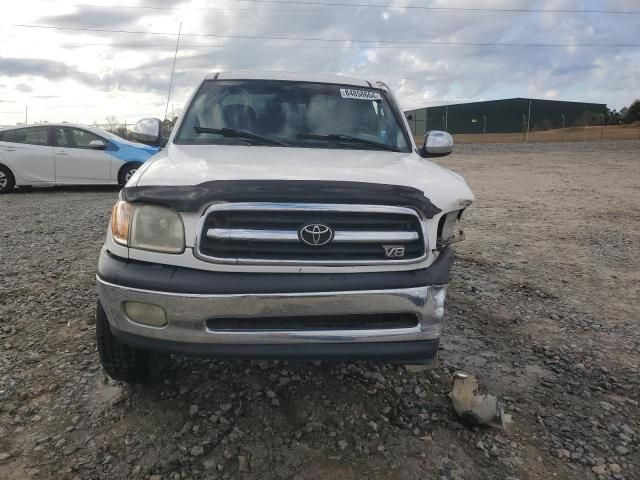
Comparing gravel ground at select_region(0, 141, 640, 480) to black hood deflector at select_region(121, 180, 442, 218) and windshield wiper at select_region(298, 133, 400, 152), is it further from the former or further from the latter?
windshield wiper at select_region(298, 133, 400, 152)

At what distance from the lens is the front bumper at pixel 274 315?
7.73 feet

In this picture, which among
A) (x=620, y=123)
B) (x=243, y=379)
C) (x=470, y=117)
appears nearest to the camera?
(x=243, y=379)

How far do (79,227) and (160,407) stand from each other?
216 inches

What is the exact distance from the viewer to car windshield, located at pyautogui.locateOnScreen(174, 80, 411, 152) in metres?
3.63

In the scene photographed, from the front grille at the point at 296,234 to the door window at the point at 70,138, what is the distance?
972 cm

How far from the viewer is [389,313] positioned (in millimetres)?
2459

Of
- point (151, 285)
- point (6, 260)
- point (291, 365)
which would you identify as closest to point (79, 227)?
point (6, 260)

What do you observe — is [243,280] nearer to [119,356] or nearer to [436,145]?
[119,356]

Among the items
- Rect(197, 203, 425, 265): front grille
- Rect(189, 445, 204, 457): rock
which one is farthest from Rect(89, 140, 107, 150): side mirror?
Rect(189, 445, 204, 457): rock

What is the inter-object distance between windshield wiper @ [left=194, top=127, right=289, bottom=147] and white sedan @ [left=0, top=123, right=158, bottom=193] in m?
8.02

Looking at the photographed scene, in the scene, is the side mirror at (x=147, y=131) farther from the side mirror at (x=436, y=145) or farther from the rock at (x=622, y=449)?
the rock at (x=622, y=449)

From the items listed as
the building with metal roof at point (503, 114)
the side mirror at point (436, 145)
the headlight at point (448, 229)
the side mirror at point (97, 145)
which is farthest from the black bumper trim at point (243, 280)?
the building with metal roof at point (503, 114)

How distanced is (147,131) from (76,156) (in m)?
7.36

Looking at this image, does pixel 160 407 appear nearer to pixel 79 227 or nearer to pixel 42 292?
pixel 42 292
